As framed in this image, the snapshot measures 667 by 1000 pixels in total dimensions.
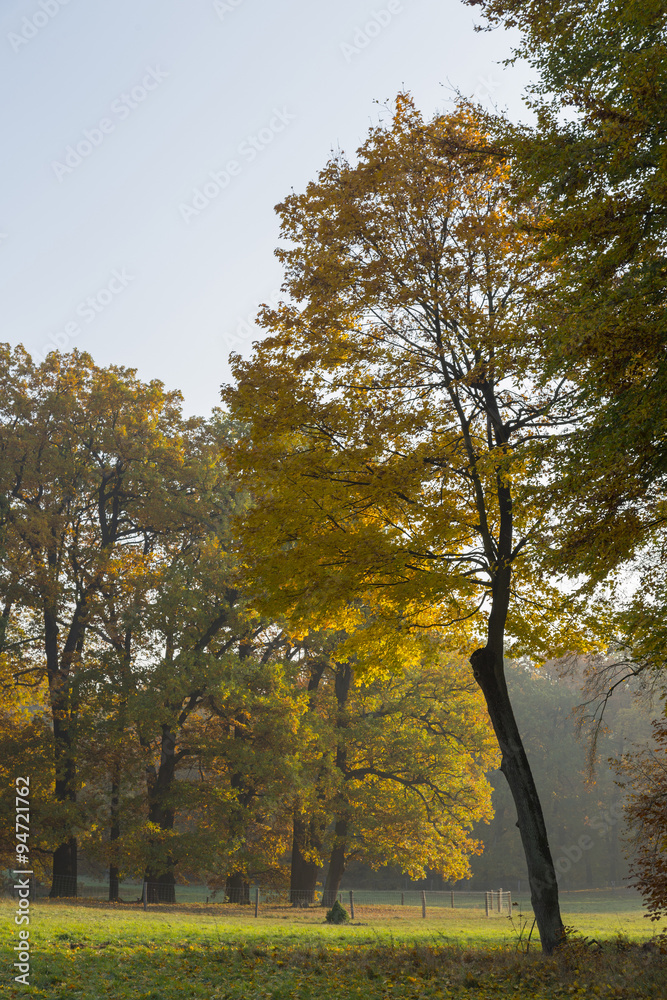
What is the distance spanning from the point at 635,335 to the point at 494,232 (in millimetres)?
4069

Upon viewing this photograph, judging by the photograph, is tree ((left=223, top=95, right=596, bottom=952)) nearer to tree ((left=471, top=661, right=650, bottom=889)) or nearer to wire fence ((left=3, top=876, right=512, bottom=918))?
wire fence ((left=3, top=876, right=512, bottom=918))

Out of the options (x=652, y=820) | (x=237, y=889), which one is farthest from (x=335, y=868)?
(x=652, y=820)

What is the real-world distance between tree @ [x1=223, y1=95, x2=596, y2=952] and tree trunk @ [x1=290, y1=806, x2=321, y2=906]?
1660 cm

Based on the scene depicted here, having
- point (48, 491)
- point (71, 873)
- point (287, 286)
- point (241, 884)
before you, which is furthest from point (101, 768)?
point (287, 286)

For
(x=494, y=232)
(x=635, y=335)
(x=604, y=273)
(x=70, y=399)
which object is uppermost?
(x=70, y=399)

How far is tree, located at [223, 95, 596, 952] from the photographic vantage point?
33.8 feet

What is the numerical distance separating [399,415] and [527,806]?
5466 millimetres

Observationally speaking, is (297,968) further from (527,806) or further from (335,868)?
(335,868)

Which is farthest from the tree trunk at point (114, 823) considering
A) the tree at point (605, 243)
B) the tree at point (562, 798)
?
the tree at point (562, 798)

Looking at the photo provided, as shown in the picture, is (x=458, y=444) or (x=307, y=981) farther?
(x=458, y=444)

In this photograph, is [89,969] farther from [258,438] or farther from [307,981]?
[258,438]

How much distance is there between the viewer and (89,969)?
8203 mm

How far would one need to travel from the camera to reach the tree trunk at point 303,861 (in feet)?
85.4

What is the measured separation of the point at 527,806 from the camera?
10125 millimetres
